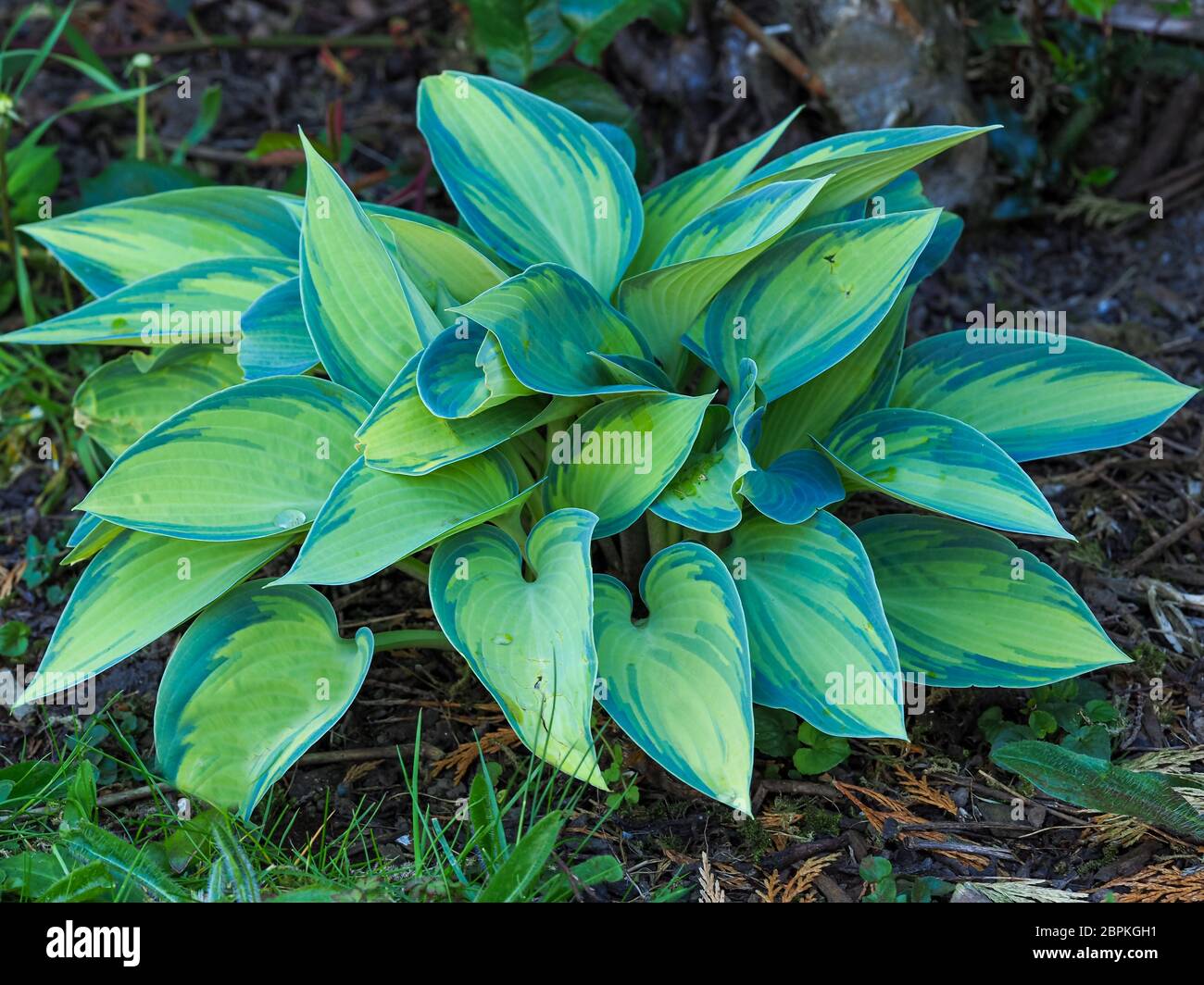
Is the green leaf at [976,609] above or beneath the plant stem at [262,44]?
beneath

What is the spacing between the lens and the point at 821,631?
1.62 m

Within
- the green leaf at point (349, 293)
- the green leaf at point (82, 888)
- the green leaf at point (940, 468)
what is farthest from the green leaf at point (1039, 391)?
the green leaf at point (82, 888)

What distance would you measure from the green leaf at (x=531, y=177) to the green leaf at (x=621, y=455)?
0.29m

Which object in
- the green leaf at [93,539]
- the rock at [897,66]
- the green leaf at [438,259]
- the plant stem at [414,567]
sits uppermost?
the rock at [897,66]

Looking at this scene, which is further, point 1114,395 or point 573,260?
point 573,260

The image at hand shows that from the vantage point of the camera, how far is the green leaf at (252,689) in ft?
5.48

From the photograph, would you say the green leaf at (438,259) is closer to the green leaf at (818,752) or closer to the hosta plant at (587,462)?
the hosta plant at (587,462)

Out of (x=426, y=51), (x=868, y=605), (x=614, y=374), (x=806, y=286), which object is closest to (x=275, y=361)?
(x=614, y=374)

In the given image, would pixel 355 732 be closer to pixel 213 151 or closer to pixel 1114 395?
Result: pixel 1114 395

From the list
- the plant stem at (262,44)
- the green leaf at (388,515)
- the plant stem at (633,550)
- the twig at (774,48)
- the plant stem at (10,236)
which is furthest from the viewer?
the plant stem at (262,44)

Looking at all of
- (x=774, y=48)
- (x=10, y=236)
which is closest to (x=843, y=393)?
(x=774, y=48)

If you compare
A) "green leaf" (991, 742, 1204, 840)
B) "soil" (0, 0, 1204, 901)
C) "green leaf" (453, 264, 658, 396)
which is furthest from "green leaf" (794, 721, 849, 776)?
"green leaf" (453, 264, 658, 396)

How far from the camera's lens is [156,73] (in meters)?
3.33

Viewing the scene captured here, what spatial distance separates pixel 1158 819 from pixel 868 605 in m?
0.52
